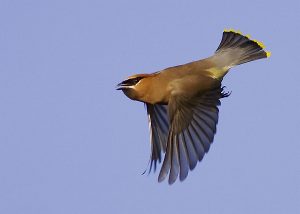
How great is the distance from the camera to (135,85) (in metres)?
8.11

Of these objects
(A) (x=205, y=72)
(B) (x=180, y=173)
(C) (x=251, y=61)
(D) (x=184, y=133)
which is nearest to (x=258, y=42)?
(C) (x=251, y=61)

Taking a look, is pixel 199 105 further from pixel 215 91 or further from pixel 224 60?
pixel 224 60

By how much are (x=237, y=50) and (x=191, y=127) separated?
133 centimetres

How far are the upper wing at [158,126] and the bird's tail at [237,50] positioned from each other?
0.93 meters

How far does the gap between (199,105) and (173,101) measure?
0.32 metres

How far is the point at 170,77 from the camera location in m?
8.29

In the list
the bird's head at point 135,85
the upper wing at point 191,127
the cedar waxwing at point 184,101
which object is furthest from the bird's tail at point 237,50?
the bird's head at point 135,85

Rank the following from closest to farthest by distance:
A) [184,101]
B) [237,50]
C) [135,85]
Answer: [135,85], [184,101], [237,50]

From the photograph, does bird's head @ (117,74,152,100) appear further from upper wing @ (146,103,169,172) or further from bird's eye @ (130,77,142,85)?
upper wing @ (146,103,169,172)

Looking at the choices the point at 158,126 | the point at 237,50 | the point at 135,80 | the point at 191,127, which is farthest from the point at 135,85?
the point at 237,50

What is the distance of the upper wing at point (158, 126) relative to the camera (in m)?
9.01

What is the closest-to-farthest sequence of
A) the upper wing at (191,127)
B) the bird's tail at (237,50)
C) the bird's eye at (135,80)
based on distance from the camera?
the upper wing at (191,127), the bird's eye at (135,80), the bird's tail at (237,50)

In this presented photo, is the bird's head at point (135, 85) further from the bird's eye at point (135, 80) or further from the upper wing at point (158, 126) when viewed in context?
the upper wing at point (158, 126)

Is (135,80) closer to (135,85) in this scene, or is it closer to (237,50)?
(135,85)
